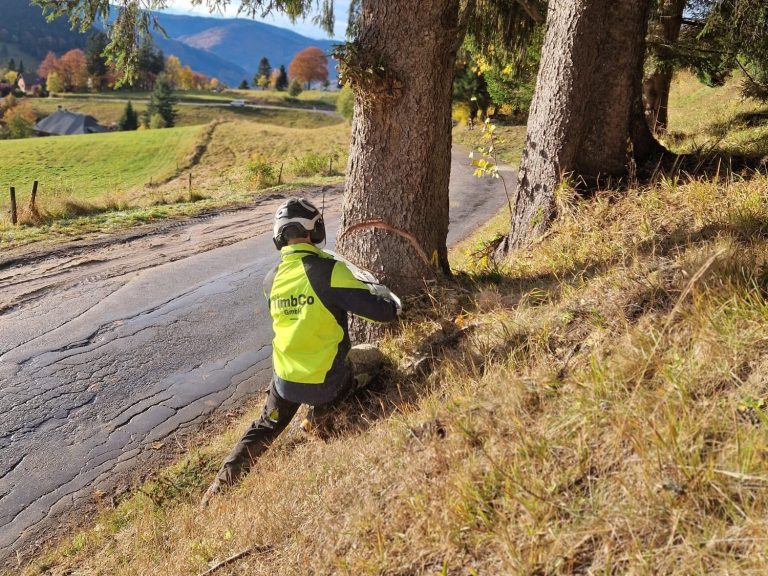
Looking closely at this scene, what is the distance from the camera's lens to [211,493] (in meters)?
4.07

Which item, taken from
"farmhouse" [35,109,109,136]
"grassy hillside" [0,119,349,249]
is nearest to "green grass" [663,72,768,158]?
"grassy hillside" [0,119,349,249]

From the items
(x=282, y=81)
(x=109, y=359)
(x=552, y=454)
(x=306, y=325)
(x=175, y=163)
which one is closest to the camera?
(x=552, y=454)

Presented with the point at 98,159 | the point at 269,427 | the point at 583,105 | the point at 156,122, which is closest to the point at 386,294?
the point at 269,427

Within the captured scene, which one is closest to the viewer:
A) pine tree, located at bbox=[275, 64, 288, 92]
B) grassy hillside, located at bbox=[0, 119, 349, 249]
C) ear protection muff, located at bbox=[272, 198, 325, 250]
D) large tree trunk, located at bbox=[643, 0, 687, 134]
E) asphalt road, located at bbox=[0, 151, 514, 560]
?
ear protection muff, located at bbox=[272, 198, 325, 250]

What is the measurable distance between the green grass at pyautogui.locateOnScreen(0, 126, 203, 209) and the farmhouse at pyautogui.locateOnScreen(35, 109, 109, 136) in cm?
3798

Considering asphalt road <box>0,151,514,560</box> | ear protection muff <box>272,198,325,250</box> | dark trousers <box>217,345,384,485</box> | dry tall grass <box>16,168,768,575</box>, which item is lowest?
asphalt road <box>0,151,514,560</box>

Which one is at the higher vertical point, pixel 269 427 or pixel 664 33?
pixel 664 33

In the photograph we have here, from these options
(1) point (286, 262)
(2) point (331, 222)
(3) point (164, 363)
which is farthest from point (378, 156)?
(2) point (331, 222)

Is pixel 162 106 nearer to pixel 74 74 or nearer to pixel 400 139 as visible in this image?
pixel 74 74

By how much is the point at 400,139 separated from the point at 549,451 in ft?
10.3

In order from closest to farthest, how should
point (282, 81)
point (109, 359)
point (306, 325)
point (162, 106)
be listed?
point (306, 325) < point (109, 359) < point (162, 106) < point (282, 81)

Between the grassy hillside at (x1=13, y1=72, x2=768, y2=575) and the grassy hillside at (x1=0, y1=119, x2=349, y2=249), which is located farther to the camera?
the grassy hillside at (x1=0, y1=119, x2=349, y2=249)

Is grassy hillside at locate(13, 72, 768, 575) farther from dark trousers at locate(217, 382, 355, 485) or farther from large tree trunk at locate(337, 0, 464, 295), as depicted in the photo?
large tree trunk at locate(337, 0, 464, 295)

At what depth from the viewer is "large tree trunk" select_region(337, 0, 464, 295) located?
4.73 m
